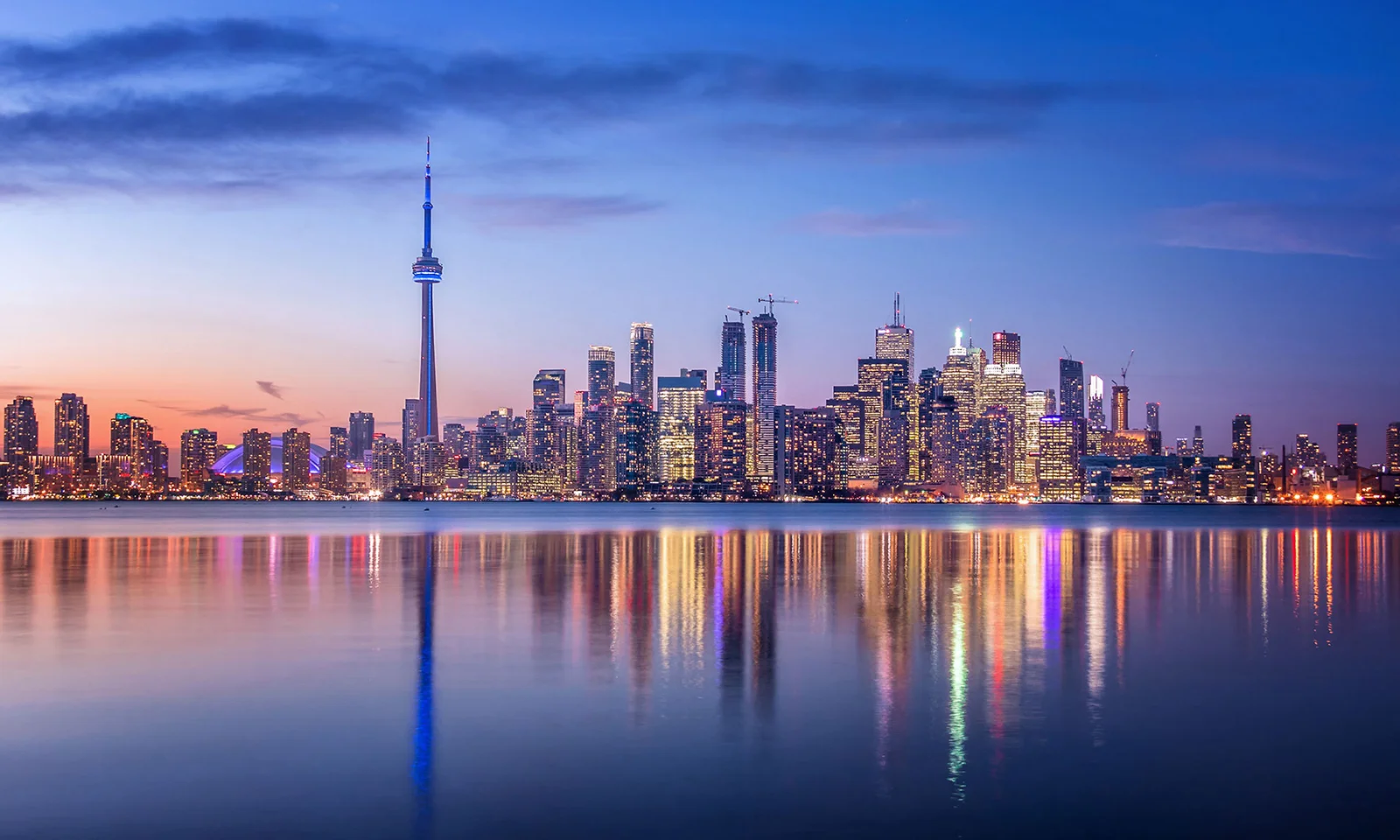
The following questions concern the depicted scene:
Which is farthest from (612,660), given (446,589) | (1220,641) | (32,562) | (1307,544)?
(1307,544)

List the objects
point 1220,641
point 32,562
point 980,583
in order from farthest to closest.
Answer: point 32,562 → point 980,583 → point 1220,641

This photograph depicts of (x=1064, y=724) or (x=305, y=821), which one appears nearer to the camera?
(x=305, y=821)

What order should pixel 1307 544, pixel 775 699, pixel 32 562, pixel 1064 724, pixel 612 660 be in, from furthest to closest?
pixel 1307 544
pixel 32 562
pixel 612 660
pixel 775 699
pixel 1064 724

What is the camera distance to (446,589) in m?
50.1

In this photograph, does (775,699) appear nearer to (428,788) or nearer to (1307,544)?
(428,788)

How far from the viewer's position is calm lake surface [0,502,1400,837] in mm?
15945

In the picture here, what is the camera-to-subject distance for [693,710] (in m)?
22.6

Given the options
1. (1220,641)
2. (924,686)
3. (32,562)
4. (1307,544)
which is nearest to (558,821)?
(924,686)

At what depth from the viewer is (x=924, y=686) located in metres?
25.5

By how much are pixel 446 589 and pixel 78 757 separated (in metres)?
31.1

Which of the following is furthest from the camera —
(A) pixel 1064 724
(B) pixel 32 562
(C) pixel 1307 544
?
(C) pixel 1307 544

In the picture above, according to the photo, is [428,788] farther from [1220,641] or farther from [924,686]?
[1220,641]

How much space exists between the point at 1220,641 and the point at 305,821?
27.2 m

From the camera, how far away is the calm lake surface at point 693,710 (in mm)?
15945
